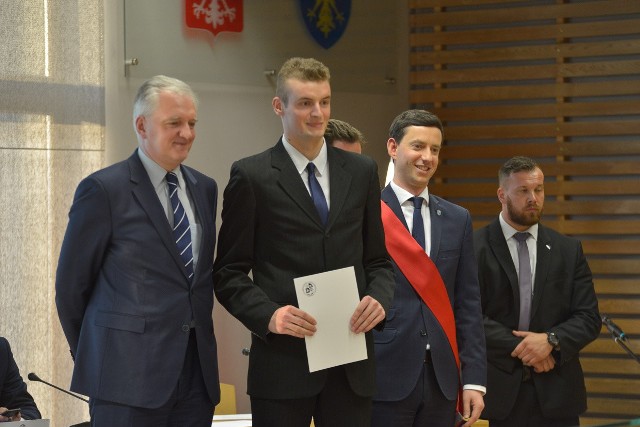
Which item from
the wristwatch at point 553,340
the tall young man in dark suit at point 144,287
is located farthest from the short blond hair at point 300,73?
the wristwatch at point 553,340

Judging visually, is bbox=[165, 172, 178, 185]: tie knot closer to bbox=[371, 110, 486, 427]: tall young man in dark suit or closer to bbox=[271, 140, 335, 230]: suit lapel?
bbox=[271, 140, 335, 230]: suit lapel

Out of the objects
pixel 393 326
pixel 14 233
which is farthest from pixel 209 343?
pixel 14 233

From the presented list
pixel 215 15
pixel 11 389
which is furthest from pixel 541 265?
pixel 215 15

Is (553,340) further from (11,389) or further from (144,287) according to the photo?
(11,389)

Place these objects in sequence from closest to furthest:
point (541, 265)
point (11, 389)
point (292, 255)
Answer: point (292, 255) → point (541, 265) → point (11, 389)

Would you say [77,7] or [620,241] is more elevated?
[77,7]

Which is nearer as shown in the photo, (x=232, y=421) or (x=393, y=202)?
(x=393, y=202)

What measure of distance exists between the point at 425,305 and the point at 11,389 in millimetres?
2074

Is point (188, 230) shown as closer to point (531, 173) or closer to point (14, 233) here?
point (531, 173)

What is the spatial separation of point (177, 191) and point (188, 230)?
12 centimetres

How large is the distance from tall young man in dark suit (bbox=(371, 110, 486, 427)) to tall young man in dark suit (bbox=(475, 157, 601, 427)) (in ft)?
2.56

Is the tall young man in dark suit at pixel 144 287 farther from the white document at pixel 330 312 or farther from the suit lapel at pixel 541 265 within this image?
the suit lapel at pixel 541 265

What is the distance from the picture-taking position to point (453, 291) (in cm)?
339

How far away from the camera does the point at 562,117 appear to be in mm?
6984
